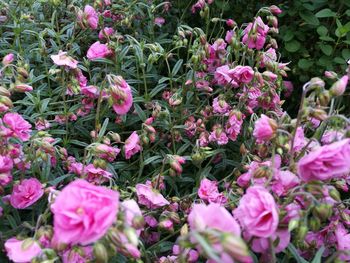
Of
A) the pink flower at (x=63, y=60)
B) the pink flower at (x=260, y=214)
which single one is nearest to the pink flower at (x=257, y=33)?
the pink flower at (x=63, y=60)

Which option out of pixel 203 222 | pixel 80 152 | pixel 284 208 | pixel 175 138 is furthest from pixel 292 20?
pixel 203 222

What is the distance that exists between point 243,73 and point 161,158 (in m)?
0.52

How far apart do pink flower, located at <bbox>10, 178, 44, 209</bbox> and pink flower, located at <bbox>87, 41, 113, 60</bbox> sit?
828 millimetres

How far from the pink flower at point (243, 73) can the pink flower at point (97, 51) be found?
2.23 feet

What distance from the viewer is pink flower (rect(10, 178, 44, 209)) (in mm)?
1801

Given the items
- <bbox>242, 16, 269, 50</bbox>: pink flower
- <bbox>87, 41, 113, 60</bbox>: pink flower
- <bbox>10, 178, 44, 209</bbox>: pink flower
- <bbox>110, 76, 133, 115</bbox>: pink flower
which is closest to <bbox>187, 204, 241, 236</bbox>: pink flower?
<bbox>110, 76, 133, 115</bbox>: pink flower

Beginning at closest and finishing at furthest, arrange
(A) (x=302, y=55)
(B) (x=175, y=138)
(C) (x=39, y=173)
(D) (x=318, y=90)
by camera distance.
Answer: (D) (x=318, y=90) → (C) (x=39, y=173) → (B) (x=175, y=138) → (A) (x=302, y=55)

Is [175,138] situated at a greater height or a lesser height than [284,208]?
lesser

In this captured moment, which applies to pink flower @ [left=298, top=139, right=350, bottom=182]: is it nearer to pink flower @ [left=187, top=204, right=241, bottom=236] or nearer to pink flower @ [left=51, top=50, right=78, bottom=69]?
pink flower @ [left=187, top=204, right=241, bottom=236]

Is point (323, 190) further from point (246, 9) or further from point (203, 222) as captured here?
point (246, 9)

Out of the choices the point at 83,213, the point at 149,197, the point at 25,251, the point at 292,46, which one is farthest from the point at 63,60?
the point at 292,46

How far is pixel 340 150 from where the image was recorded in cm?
118

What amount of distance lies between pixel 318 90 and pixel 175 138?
99 cm

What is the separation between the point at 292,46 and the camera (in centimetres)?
287
